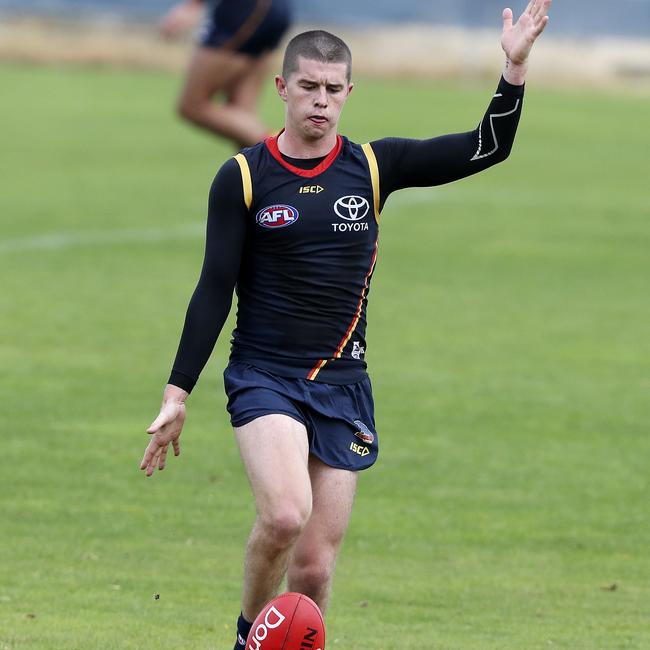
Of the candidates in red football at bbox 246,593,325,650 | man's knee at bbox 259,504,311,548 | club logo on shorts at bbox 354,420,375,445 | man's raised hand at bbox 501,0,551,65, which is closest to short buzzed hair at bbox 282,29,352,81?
man's raised hand at bbox 501,0,551,65

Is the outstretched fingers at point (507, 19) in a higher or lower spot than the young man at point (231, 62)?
higher

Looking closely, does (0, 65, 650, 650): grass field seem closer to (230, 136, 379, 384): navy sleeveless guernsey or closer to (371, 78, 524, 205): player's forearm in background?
(230, 136, 379, 384): navy sleeveless guernsey

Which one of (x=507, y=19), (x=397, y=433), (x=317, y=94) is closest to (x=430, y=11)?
(x=397, y=433)

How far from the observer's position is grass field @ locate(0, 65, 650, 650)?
7832 millimetres

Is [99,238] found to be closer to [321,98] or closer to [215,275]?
[215,275]

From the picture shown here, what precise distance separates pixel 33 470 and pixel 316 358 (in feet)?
12.4

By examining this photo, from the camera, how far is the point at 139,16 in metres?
47.0

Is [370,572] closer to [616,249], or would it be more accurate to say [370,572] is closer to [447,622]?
[447,622]

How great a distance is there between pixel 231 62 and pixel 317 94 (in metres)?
10.2

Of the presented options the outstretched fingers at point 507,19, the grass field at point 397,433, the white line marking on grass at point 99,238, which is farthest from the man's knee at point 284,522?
the white line marking on grass at point 99,238

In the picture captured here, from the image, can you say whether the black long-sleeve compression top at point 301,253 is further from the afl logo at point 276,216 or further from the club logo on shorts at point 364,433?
the club logo on shorts at point 364,433

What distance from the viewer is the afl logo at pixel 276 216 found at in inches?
266

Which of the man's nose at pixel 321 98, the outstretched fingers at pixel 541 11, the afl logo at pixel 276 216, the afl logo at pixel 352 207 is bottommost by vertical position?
the afl logo at pixel 276 216

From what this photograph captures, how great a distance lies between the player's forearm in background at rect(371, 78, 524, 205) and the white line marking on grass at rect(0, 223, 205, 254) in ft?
39.4
